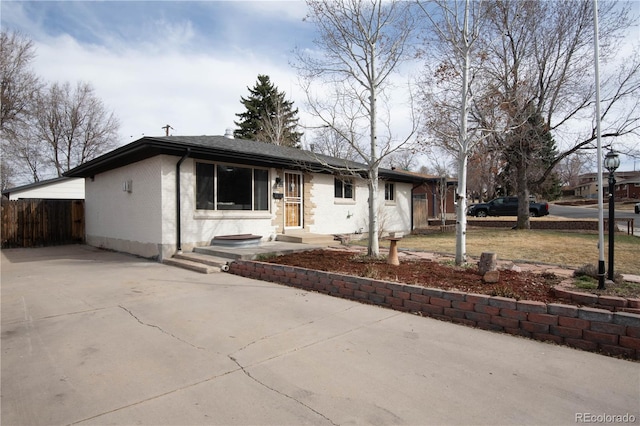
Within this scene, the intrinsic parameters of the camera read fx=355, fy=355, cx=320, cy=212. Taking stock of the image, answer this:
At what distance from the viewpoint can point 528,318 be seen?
3.91m

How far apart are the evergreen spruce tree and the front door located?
1632cm

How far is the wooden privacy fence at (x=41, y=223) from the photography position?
45.6ft

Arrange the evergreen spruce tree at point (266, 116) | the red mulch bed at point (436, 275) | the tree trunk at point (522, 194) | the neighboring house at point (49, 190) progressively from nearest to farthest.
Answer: the red mulch bed at point (436, 275)
the tree trunk at point (522, 194)
the neighboring house at point (49, 190)
the evergreen spruce tree at point (266, 116)

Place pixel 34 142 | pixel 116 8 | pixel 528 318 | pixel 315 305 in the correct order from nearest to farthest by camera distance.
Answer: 1. pixel 528 318
2. pixel 315 305
3. pixel 116 8
4. pixel 34 142

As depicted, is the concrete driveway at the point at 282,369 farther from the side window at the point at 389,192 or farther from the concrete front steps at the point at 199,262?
the side window at the point at 389,192

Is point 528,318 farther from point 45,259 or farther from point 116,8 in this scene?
point 45,259

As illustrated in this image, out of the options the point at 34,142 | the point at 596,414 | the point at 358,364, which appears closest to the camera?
the point at 596,414

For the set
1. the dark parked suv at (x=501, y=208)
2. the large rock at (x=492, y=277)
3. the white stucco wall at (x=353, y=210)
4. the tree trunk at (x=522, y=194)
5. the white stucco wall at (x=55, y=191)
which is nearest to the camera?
the large rock at (x=492, y=277)

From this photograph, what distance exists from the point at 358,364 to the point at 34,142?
1274 inches

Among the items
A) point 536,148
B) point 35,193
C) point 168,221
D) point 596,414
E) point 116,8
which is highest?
point 116,8

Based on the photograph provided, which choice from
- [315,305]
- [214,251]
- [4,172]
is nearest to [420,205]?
[214,251]

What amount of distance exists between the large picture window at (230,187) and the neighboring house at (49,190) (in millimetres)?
15543

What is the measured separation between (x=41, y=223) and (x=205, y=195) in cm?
931

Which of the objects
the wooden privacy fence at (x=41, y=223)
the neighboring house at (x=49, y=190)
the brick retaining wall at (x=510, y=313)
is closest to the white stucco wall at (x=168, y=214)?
the wooden privacy fence at (x=41, y=223)
